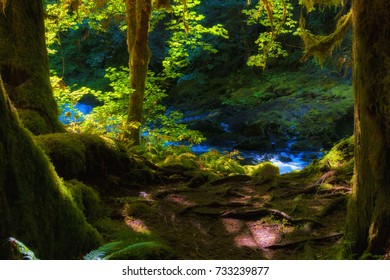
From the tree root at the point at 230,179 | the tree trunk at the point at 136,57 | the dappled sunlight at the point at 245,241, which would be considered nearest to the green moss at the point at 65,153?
the dappled sunlight at the point at 245,241

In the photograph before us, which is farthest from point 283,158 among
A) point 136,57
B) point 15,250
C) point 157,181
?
point 15,250

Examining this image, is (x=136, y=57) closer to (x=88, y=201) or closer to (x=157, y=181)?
(x=157, y=181)

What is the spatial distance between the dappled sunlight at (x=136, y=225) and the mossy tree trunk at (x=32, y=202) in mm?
1478

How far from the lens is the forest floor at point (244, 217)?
→ 4934 millimetres

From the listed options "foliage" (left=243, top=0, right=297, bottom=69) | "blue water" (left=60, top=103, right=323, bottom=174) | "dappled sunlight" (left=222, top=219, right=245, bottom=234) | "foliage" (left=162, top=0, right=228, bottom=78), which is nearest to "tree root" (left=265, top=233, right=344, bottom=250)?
"dappled sunlight" (left=222, top=219, right=245, bottom=234)

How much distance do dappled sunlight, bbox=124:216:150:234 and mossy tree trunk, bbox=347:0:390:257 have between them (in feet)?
8.47

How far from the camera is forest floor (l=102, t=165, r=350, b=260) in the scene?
4.93m

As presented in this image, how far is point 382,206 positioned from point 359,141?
0.63 metres

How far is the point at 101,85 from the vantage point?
91.4ft

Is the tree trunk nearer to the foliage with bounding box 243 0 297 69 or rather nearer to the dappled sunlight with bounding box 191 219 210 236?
the foliage with bounding box 243 0 297 69

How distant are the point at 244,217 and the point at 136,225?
1.78m

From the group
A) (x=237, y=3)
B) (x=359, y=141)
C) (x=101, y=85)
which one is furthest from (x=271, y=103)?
(x=359, y=141)

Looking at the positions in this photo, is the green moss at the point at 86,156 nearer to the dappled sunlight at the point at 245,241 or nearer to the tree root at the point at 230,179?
the tree root at the point at 230,179

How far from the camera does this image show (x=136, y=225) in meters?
5.33
